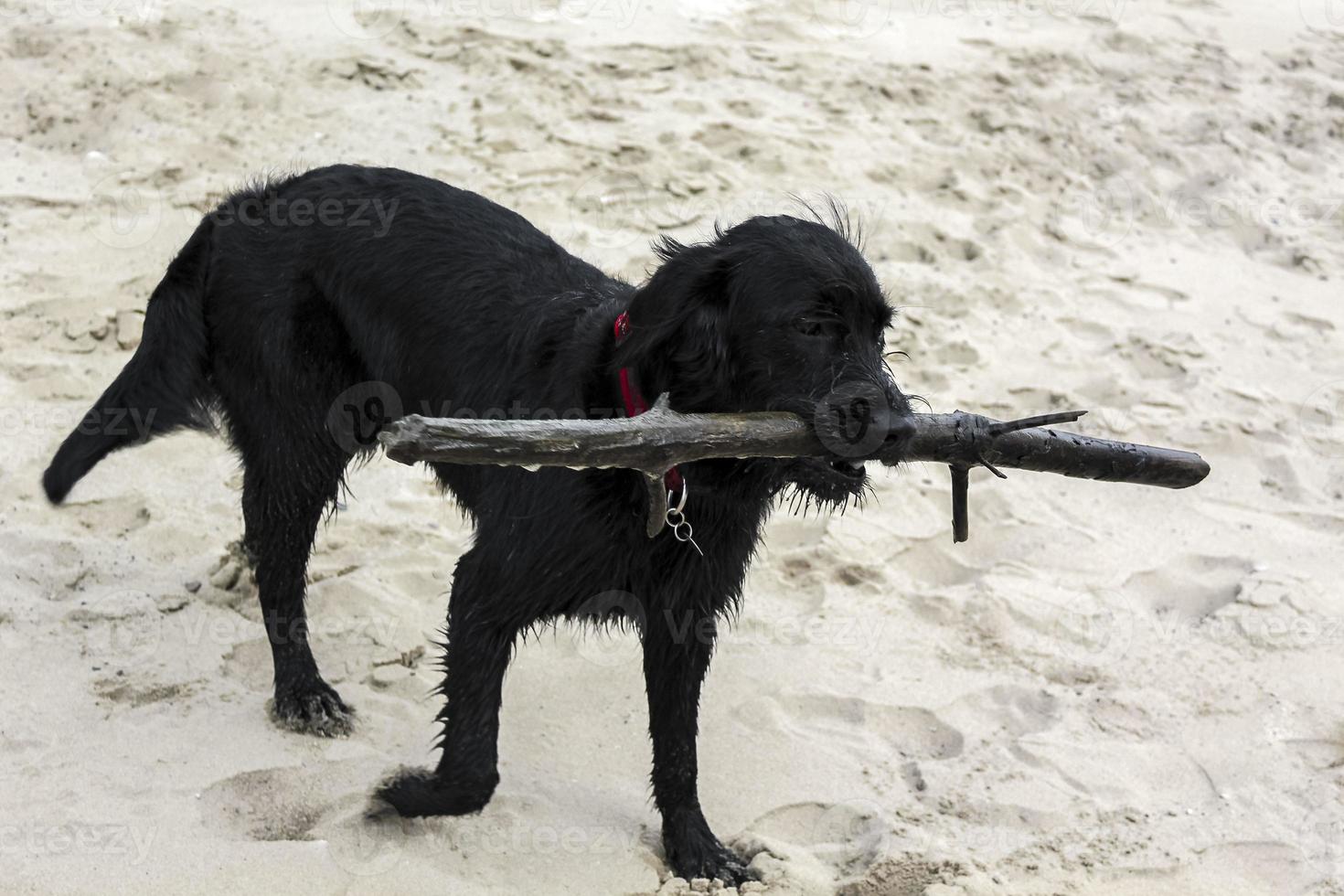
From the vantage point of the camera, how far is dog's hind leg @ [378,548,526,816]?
3.78 meters

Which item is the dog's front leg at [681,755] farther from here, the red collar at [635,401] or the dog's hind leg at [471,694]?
the red collar at [635,401]

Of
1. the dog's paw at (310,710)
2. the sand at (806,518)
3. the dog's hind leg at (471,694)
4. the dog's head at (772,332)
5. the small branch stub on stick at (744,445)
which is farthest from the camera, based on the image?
the dog's paw at (310,710)

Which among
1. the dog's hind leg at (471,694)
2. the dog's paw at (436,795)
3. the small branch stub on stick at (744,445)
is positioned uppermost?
the small branch stub on stick at (744,445)

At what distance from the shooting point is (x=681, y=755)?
4039 mm

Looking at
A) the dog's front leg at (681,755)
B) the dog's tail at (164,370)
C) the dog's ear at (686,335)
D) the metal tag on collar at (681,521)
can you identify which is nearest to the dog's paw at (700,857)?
the dog's front leg at (681,755)

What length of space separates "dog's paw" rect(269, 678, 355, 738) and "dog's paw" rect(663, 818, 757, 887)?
1.12 meters

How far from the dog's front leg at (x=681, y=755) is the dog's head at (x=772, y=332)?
71cm

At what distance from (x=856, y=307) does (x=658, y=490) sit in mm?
715

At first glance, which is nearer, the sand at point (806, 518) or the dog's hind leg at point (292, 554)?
the sand at point (806, 518)

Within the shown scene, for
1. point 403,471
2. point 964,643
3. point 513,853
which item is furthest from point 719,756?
point 403,471

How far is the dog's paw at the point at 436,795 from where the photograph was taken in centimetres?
386

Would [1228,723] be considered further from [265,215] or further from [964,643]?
[265,215]

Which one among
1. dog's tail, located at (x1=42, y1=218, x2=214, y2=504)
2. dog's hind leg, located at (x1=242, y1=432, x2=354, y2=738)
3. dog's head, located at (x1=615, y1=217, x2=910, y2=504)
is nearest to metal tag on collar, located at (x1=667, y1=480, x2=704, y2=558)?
dog's head, located at (x1=615, y1=217, x2=910, y2=504)

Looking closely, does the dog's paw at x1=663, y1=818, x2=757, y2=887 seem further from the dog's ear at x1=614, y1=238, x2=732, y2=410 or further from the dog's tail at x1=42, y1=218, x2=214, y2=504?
the dog's tail at x1=42, y1=218, x2=214, y2=504
